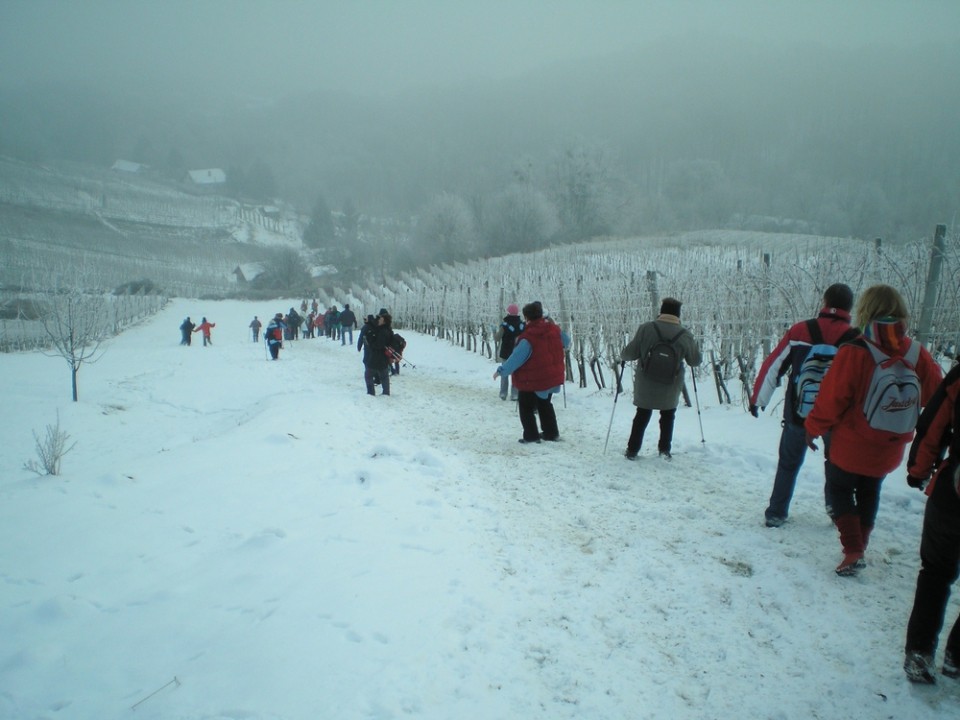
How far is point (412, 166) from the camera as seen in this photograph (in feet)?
474

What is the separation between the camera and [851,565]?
3205 mm

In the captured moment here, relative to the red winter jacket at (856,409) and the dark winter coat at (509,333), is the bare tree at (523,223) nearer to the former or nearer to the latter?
the dark winter coat at (509,333)

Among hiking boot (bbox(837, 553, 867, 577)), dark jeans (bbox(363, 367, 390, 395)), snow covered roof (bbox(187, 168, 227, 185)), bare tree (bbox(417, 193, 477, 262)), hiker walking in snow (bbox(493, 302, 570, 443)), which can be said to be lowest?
dark jeans (bbox(363, 367, 390, 395))

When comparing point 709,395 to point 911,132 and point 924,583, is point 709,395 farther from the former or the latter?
point 911,132

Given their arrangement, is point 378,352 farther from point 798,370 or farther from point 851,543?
point 851,543

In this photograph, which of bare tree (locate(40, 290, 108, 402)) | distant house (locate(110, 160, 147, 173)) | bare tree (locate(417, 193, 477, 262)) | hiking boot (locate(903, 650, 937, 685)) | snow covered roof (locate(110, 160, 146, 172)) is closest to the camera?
hiking boot (locate(903, 650, 937, 685))

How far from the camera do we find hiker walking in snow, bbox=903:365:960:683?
220cm

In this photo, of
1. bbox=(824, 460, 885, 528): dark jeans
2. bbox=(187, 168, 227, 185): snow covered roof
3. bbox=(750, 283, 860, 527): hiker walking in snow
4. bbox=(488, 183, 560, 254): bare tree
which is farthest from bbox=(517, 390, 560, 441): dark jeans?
bbox=(187, 168, 227, 185): snow covered roof

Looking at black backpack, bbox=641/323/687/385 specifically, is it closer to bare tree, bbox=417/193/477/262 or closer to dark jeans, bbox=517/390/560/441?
dark jeans, bbox=517/390/560/441

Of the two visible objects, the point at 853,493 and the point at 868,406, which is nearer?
the point at 868,406

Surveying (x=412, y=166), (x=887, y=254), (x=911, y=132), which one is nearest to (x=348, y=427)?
(x=887, y=254)

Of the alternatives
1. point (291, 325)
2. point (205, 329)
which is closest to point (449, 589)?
point (205, 329)

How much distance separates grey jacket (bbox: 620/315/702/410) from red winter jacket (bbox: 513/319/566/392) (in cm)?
124

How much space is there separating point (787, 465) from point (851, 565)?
2.68 ft
